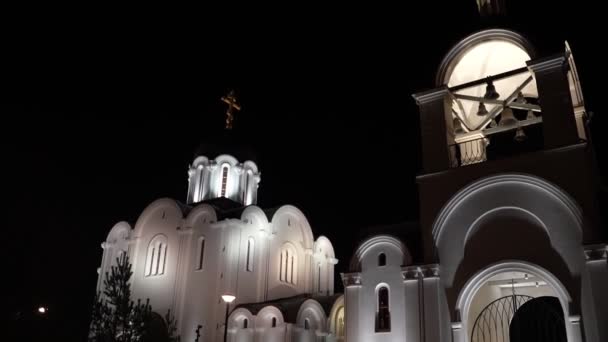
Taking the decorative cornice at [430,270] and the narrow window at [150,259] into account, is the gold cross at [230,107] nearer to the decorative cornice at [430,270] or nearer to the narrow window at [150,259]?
the narrow window at [150,259]

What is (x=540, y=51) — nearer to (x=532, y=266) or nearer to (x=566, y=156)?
(x=566, y=156)

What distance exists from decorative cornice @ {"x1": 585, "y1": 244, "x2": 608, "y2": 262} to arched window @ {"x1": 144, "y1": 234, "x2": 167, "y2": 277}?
1879cm

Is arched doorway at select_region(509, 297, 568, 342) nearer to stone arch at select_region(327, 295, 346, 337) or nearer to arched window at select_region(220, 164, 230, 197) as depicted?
stone arch at select_region(327, 295, 346, 337)

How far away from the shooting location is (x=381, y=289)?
14.5 metres

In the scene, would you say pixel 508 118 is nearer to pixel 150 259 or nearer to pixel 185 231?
pixel 185 231

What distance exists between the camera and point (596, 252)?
11.1 meters

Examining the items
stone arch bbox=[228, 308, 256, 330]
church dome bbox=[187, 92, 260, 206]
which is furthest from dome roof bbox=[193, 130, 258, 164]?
stone arch bbox=[228, 308, 256, 330]

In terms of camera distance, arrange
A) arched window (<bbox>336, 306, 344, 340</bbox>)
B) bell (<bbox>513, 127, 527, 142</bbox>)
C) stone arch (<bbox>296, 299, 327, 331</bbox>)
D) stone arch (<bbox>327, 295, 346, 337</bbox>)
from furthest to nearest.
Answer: arched window (<bbox>336, 306, 344, 340</bbox>) → stone arch (<bbox>327, 295, 346, 337</bbox>) → stone arch (<bbox>296, 299, 327, 331</bbox>) → bell (<bbox>513, 127, 527, 142</bbox>)

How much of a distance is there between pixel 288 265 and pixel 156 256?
6136 millimetres

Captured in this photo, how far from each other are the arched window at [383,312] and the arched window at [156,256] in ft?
45.1

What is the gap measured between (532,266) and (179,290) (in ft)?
54.0

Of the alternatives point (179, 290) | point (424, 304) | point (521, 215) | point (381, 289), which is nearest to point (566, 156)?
point (521, 215)

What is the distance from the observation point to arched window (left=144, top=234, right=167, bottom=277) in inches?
1012

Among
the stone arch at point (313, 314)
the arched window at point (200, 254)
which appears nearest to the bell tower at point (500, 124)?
the stone arch at point (313, 314)
